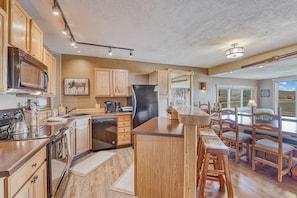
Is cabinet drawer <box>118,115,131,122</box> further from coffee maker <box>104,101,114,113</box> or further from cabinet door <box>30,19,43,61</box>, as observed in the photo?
cabinet door <box>30,19,43,61</box>

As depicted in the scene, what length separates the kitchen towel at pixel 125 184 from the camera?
213 cm

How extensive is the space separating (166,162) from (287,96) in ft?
25.0

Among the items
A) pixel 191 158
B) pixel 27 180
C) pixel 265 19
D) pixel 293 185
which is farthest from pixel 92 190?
pixel 265 19

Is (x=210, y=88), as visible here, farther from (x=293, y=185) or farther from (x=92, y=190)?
(x=92, y=190)

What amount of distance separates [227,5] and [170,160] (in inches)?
81.4

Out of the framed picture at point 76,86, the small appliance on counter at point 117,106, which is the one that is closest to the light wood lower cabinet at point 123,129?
the small appliance on counter at point 117,106

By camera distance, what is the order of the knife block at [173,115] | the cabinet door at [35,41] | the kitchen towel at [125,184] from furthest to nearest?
the knife block at [173,115] < the kitchen towel at [125,184] < the cabinet door at [35,41]

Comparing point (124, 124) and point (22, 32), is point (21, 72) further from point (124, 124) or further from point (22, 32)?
point (124, 124)

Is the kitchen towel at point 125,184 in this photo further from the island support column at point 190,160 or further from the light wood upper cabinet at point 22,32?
the light wood upper cabinet at point 22,32

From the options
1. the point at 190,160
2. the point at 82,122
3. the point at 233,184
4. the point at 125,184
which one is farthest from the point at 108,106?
the point at 233,184

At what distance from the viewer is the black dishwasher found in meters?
3.60

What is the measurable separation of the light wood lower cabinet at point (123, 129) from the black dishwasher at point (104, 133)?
0.35ft

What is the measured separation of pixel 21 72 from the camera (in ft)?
5.14

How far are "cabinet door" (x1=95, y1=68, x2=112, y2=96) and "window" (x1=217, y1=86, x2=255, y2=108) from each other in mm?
4655
